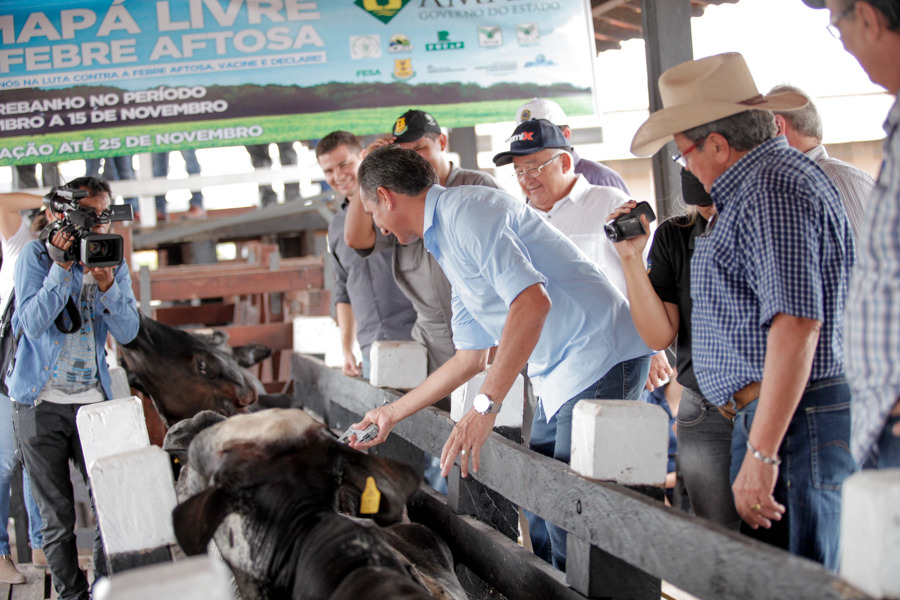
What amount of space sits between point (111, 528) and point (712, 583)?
1559 millimetres

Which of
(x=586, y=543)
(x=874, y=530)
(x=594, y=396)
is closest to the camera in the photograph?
(x=874, y=530)

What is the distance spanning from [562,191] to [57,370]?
265 cm

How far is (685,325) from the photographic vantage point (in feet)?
8.75

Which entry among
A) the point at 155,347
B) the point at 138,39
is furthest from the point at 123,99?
the point at 155,347

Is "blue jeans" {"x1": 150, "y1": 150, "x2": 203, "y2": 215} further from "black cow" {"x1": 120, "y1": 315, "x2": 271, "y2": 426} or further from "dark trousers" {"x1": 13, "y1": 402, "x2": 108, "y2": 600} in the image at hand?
"dark trousers" {"x1": 13, "y1": 402, "x2": 108, "y2": 600}

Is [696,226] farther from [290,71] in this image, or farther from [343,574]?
[290,71]

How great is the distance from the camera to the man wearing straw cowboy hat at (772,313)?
6.64 ft

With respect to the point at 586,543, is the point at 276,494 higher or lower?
higher

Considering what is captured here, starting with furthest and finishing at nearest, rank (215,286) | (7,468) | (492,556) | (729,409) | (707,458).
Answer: (215,286) → (7,468) → (492,556) → (707,458) → (729,409)

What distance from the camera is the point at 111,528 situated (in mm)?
2205

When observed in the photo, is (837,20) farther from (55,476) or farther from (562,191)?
(55,476)

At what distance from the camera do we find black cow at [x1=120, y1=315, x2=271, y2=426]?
4.77m

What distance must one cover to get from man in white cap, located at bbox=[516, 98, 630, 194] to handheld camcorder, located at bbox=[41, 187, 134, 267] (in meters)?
2.20

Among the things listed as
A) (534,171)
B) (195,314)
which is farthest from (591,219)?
(195,314)
